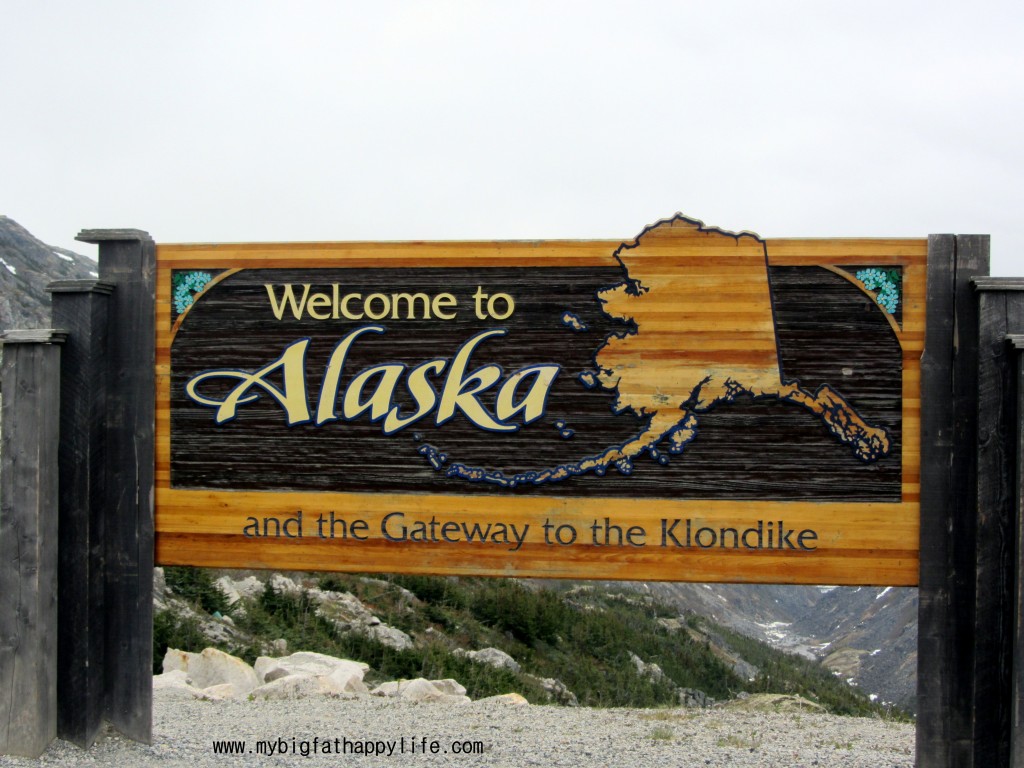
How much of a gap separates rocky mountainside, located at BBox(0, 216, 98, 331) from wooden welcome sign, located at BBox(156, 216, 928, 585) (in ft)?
187

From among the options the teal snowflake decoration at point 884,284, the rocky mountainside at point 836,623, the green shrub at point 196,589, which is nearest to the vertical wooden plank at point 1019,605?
the teal snowflake decoration at point 884,284

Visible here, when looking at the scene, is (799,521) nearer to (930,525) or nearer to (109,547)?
(930,525)

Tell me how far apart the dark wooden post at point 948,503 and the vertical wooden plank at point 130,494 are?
19.7 feet

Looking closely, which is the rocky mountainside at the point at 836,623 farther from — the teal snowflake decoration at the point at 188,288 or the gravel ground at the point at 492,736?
the teal snowflake decoration at the point at 188,288

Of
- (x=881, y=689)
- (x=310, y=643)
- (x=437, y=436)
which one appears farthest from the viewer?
(x=881, y=689)

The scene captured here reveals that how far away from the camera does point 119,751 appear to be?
7.32m

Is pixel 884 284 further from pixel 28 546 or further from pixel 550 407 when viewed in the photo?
pixel 28 546

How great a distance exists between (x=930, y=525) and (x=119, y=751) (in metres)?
6.49

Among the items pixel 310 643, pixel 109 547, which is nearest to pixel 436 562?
pixel 109 547

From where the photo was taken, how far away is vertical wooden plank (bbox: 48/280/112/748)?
23.9 ft

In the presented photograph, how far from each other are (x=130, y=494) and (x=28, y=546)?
0.82m

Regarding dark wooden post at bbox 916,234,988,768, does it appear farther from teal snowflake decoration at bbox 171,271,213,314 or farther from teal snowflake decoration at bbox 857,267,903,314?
teal snowflake decoration at bbox 171,271,213,314

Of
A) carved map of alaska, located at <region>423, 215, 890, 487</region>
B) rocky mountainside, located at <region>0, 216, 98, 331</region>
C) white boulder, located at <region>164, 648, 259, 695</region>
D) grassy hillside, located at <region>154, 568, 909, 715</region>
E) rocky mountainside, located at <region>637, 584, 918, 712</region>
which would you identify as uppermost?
rocky mountainside, located at <region>0, 216, 98, 331</region>

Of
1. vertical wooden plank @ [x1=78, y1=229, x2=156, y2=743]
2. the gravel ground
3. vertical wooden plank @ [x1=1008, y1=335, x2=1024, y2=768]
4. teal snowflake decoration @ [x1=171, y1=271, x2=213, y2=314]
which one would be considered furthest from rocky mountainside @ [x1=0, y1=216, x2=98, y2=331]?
vertical wooden plank @ [x1=1008, y1=335, x2=1024, y2=768]
